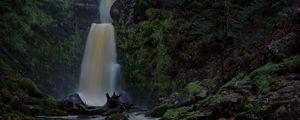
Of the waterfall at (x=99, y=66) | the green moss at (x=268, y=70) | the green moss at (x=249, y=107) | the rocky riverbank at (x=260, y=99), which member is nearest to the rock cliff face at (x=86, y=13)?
the waterfall at (x=99, y=66)

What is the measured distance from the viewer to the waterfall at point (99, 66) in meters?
23.9

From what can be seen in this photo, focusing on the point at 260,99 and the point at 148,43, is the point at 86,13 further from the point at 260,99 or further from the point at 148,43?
the point at 260,99

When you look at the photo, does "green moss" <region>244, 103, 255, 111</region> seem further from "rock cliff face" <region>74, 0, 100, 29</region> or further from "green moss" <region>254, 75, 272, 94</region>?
"rock cliff face" <region>74, 0, 100, 29</region>

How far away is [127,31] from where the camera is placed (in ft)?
84.9

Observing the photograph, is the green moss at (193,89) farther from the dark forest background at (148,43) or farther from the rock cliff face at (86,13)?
the rock cliff face at (86,13)

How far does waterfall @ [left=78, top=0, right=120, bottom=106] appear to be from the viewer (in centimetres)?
2388

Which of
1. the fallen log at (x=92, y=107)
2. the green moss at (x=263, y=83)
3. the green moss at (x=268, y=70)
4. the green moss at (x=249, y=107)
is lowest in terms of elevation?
the fallen log at (x=92, y=107)

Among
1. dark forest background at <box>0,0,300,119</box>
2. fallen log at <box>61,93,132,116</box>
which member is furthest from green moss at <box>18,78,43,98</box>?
fallen log at <box>61,93,132,116</box>

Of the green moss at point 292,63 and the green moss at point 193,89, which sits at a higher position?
the green moss at point 292,63

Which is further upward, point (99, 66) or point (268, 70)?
point (268, 70)

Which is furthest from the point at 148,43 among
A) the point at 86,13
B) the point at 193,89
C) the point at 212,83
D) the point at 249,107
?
the point at 249,107

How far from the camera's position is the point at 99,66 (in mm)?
25078

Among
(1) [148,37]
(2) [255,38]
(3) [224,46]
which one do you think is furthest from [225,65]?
(1) [148,37]

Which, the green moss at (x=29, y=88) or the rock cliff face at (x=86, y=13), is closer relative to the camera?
the green moss at (x=29, y=88)
